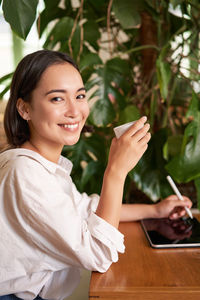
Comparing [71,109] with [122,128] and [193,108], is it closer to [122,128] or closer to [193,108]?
[122,128]

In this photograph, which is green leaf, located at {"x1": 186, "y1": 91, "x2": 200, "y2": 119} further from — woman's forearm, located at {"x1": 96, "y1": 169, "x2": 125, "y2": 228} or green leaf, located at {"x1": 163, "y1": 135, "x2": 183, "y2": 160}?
woman's forearm, located at {"x1": 96, "y1": 169, "x2": 125, "y2": 228}

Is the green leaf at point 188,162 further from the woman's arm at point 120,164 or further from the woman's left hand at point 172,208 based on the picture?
the woman's arm at point 120,164

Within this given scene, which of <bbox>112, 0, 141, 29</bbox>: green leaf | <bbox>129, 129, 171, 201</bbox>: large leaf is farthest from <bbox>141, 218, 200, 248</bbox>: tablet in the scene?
<bbox>112, 0, 141, 29</bbox>: green leaf

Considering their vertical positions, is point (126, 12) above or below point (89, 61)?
above

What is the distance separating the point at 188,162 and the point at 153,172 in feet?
0.83

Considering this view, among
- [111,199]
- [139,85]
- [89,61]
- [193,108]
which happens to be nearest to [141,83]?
[139,85]

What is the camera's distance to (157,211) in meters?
1.17

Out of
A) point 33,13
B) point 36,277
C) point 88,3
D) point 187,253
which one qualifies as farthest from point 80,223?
point 88,3

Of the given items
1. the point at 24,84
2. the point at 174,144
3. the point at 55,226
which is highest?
the point at 24,84

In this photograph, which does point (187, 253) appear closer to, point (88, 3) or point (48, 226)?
point (48, 226)

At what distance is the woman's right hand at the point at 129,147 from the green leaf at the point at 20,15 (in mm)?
368

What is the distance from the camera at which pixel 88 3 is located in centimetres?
179

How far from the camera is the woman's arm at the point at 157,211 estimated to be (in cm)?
116

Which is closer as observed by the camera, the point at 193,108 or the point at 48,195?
the point at 48,195
